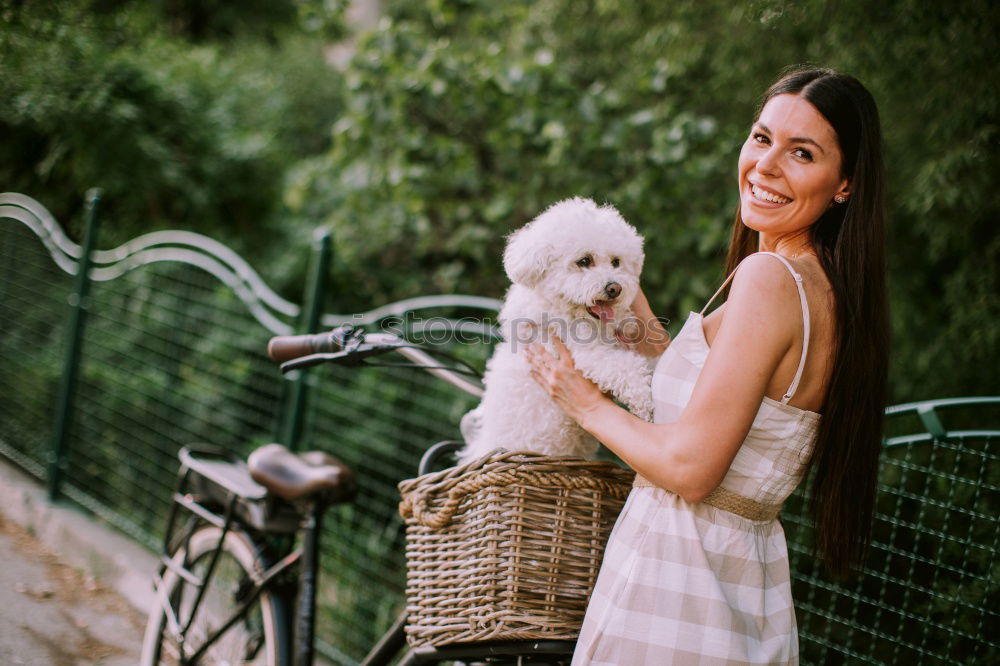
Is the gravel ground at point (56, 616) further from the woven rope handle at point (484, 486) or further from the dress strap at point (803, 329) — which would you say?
the dress strap at point (803, 329)

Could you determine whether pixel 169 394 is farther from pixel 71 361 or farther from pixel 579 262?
pixel 579 262

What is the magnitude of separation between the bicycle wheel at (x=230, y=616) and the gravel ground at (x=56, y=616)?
1.36ft

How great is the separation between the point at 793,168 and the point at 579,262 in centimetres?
57

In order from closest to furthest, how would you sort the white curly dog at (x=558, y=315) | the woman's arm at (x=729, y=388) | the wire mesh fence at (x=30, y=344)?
the woman's arm at (x=729, y=388) → the white curly dog at (x=558, y=315) → the wire mesh fence at (x=30, y=344)

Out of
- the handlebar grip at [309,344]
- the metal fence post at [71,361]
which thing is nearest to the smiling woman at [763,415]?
the handlebar grip at [309,344]

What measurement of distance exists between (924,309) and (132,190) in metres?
5.93

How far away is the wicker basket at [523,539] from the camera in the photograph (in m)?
1.56

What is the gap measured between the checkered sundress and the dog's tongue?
35cm

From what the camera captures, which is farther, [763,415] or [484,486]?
[484,486]

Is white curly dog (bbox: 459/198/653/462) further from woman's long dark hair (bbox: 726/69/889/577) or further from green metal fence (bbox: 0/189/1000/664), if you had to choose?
green metal fence (bbox: 0/189/1000/664)

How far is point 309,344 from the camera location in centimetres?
211

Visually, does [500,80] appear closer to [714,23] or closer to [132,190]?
[714,23]

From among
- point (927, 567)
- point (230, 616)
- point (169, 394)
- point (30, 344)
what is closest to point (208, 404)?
point (169, 394)
